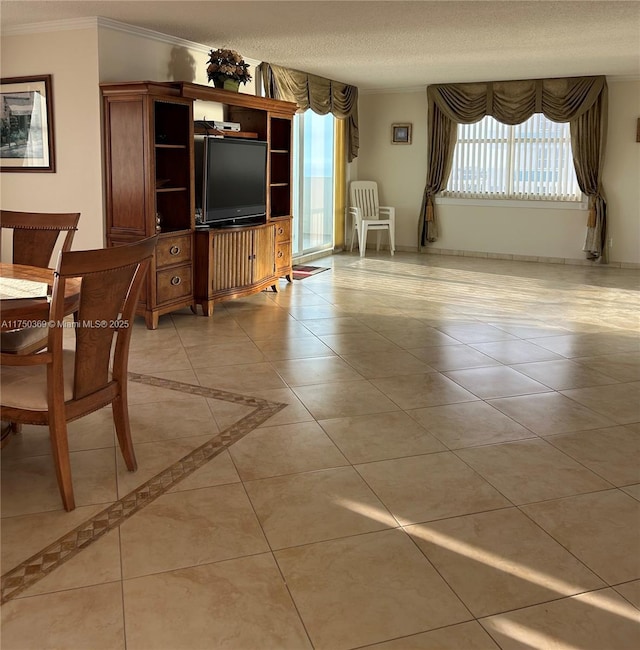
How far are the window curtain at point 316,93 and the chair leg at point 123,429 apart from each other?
16.6ft

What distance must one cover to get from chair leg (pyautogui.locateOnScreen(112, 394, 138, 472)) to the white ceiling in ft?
9.74

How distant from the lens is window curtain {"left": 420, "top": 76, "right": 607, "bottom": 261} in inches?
328

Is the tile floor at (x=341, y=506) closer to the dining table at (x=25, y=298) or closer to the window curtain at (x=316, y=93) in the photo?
the dining table at (x=25, y=298)

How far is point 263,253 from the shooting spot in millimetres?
6473

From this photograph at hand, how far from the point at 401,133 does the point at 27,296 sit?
7552mm

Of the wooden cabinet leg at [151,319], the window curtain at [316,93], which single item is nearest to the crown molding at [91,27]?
the window curtain at [316,93]

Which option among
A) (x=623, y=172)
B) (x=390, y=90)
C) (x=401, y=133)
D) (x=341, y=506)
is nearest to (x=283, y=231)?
(x=401, y=133)

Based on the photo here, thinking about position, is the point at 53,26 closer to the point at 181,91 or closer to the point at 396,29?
the point at 181,91

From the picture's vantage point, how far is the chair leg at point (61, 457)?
8.23 ft

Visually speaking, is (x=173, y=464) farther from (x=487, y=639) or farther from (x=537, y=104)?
(x=537, y=104)

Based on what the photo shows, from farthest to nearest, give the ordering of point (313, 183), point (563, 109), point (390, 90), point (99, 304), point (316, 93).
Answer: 1. point (390, 90)
2. point (313, 183)
3. point (563, 109)
4. point (316, 93)
5. point (99, 304)

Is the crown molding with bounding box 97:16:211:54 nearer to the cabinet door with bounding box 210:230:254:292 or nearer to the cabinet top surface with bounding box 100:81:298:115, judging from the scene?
the cabinet top surface with bounding box 100:81:298:115

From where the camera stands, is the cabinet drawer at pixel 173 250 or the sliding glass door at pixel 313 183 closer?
the cabinet drawer at pixel 173 250

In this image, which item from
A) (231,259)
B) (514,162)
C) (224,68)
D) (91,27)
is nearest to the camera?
(91,27)
